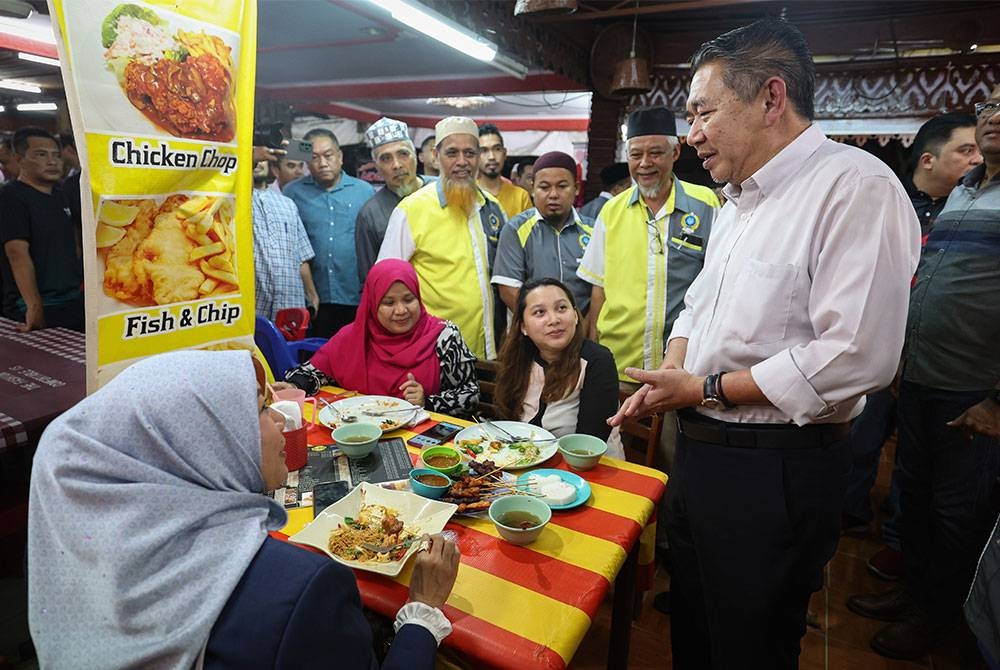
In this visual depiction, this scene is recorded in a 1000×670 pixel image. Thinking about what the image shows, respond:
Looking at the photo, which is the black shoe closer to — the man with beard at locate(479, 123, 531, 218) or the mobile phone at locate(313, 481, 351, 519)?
the mobile phone at locate(313, 481, 351, 519)

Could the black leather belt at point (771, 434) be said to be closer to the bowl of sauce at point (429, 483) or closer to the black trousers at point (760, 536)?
the black trousers at point (760, 536)

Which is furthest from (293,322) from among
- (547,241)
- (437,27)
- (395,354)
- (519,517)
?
(519,517)

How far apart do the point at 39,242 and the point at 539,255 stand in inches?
125

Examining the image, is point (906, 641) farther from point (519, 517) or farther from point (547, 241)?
point (547, 241)

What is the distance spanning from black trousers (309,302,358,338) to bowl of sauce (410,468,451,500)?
9.30 feet

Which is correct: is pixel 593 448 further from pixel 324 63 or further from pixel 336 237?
pixel 324 63

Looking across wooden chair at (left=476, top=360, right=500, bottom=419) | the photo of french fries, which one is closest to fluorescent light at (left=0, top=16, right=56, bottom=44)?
the photo of french fries

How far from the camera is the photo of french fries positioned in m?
1.51

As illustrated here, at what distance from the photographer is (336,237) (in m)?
4.18

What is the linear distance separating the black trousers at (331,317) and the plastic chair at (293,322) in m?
0.57

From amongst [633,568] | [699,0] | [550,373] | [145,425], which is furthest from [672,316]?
[699,0]

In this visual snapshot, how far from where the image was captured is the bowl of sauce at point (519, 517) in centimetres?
133

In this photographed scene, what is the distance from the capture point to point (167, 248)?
1.65 m

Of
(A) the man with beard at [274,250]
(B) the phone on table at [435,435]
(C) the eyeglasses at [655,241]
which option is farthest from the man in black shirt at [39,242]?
(C) the eyeglasses at [655,241]
